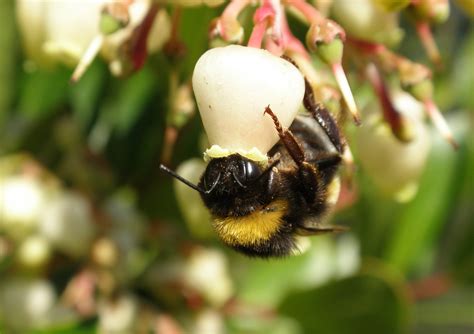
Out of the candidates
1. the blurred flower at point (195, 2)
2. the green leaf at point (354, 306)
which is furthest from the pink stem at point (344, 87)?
the green leaf at point (354, 306)

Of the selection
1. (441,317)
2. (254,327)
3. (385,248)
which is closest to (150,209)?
(254,327)

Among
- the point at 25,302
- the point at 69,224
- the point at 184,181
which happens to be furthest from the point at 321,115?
the point at 25,302

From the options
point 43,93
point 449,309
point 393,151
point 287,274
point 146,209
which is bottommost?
point 449,309

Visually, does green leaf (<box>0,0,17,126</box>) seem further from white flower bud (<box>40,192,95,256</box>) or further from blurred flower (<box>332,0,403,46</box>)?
blurred flower (<box>332,0,403,46</box>)

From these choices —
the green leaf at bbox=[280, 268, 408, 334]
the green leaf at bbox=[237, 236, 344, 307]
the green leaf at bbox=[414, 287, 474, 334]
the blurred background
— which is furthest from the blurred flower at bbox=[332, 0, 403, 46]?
the green leaf at bbox=[414, 287, 474, 334]

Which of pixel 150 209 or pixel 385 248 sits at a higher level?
pixel 150 209

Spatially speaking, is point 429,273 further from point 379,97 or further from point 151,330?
point 379,97

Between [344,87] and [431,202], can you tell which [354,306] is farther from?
[344,87]
